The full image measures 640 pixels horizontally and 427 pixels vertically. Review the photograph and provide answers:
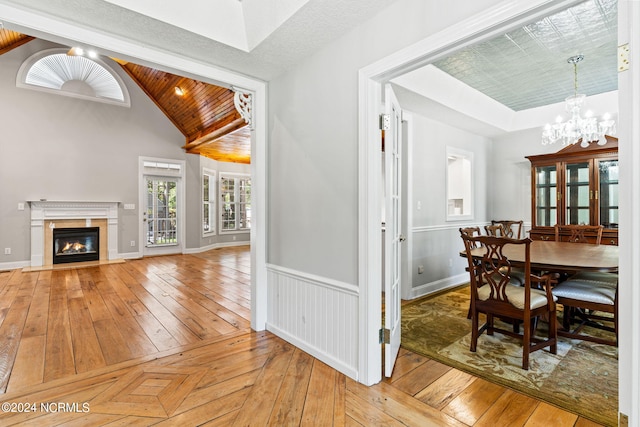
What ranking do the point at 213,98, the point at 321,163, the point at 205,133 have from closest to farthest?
the point at 321,163 → the point at 213,98 → the point at 205,133

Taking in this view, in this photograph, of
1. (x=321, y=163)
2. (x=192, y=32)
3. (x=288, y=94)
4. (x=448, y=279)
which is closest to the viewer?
(x=192, y=32)

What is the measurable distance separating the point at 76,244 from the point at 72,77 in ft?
11.4

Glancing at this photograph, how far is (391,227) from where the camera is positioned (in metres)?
2.11

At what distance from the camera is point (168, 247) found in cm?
776

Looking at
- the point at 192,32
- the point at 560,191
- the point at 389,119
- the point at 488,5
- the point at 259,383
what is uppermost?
the point at 192,32

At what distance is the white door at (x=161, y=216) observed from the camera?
7.44 m

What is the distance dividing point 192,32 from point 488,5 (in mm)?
1793

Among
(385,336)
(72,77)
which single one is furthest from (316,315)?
(72,77)

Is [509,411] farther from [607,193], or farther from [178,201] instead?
[178,201]

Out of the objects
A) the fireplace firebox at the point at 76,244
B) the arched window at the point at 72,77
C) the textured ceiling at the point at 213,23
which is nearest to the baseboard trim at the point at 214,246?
the fireplace firebox at the point at 76,244

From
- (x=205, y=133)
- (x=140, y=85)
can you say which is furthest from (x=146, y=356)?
(x=140, y=85)

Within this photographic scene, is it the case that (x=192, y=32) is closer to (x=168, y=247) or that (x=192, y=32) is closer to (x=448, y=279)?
(x=448, y=279)

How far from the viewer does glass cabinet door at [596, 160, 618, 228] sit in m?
4.05

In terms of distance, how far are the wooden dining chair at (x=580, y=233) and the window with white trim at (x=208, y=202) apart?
7.75 m
